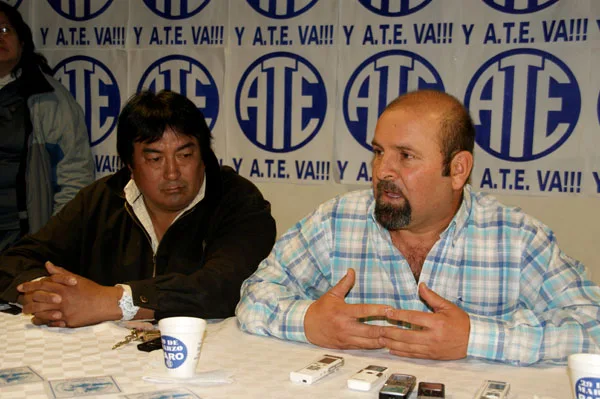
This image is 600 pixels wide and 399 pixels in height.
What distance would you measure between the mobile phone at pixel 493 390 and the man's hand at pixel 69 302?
1.10 m

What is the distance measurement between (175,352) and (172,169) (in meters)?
1.18

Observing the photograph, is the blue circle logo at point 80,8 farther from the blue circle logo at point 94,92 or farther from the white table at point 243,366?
the white table at point 243,366

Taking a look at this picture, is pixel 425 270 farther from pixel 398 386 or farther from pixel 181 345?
pixel 181 345

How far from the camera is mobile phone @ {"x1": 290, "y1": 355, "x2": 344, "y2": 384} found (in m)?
1.40

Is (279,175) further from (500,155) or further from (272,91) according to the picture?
(500,155)

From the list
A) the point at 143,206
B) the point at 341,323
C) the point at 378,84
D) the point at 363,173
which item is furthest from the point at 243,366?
the point at 378,84

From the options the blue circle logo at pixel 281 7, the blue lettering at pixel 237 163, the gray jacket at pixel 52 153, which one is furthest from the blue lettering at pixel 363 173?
the gray jacket at pixel 52 153

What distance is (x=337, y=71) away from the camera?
11.5 ft

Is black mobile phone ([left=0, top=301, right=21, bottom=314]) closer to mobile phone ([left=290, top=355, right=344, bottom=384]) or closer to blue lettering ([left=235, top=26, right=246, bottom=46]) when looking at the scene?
mobile phone ([left=290, top=355, right=344, bottom=384])

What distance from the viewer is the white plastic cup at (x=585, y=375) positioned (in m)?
1.19

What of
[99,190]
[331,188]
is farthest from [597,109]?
[99,190]

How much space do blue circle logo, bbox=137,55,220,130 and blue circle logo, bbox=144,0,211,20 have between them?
0.25m

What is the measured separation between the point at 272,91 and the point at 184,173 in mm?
1343

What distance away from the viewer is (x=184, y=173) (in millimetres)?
2484
